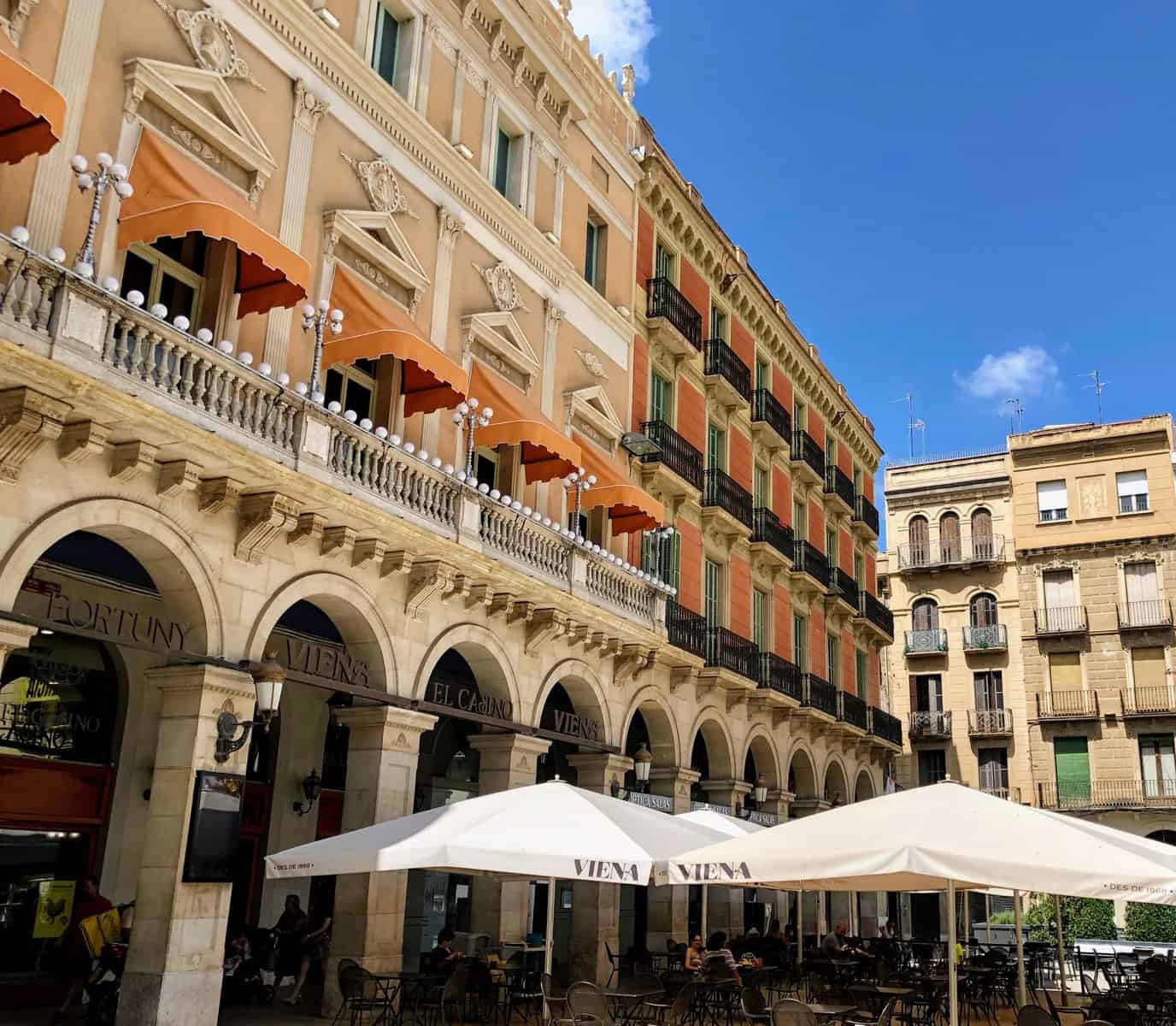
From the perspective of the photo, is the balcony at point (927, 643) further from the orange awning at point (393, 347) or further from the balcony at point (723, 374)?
the orange awning at point (393, 347)

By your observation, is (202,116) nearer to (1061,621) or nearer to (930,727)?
(930,727)

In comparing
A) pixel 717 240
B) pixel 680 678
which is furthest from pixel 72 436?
pixel 717 240

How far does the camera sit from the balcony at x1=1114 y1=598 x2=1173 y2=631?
1518 inches

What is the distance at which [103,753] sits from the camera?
15242mm

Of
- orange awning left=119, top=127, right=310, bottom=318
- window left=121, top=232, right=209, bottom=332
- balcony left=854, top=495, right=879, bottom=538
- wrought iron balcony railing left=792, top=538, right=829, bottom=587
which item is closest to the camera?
orange awning left=119, top=127, right=310, bottom=318

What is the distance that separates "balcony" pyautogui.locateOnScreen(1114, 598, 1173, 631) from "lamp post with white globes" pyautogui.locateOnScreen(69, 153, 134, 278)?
1414 inches

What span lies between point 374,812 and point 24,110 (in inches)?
336

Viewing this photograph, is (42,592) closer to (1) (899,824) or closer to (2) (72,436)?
(2) (72,436)

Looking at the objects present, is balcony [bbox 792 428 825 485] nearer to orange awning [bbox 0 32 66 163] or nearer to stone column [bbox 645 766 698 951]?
stone column [bbox 645 766 698 951]

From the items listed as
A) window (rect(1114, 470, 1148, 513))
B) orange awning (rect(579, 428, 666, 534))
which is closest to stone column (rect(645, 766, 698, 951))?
orange awning (rect(579, 428, 666, 534))

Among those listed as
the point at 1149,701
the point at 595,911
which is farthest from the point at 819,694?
the point at 1149,701

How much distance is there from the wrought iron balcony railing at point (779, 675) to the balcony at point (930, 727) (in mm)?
14720

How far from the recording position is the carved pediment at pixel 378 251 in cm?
1530

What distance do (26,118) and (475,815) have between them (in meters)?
7.38
